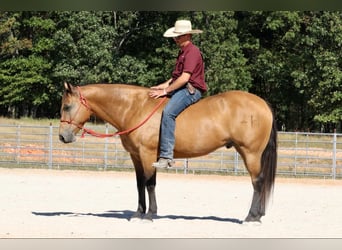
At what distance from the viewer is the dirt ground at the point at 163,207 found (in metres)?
6.54

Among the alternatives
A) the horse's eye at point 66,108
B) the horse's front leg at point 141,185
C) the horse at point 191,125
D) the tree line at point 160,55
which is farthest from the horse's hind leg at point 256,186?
the tree line at point 160,55

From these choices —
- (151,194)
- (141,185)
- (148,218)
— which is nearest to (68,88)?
(141,185)

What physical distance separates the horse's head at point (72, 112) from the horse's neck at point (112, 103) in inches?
3.8

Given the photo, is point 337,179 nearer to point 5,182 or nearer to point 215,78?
point 5,182

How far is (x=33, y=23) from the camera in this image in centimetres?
3098

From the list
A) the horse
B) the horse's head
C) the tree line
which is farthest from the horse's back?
the tree line

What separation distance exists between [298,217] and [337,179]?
853cm

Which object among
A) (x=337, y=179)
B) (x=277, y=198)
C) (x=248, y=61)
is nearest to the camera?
(x=277, y=198)

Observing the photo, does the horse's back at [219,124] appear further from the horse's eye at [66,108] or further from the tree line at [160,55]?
the tree line at [160,55]

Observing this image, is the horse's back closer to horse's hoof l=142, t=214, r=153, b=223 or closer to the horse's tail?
the horse's tail

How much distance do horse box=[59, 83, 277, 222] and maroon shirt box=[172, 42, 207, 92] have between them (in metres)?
0.32

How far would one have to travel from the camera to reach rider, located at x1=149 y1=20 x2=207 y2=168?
6.81 meters

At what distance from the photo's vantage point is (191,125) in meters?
7.08
